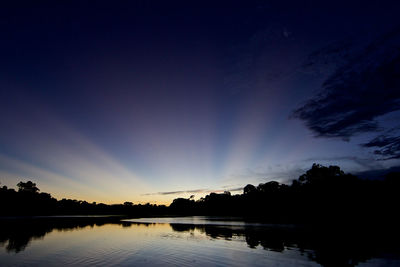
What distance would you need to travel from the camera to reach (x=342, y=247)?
26.6 metres

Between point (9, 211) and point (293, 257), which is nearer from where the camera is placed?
point (293, 257)

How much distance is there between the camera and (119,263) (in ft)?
66.2

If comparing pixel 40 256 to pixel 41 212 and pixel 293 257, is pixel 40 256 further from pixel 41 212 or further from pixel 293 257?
pixel 41 212

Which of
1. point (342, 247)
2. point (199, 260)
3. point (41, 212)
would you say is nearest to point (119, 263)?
point (199, 260)

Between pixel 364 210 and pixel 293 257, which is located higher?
pixel 364 210

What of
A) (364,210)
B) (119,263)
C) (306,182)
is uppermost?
(306,182)

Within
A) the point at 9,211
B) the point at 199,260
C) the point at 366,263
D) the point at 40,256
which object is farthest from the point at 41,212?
the point at 366,263

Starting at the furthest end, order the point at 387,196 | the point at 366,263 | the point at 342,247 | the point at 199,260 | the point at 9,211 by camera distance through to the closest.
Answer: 1. the point at 9,211
2. the point at 387,196
3. the point at 342,247
4. the point at 199,260
5. the point at 366,263

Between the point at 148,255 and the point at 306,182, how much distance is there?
12640 cm

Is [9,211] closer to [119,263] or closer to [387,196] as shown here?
[119,263]

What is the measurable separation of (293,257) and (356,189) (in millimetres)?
79261

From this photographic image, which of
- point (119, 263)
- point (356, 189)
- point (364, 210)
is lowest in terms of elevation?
point (119, 263)

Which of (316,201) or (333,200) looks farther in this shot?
(316,201)

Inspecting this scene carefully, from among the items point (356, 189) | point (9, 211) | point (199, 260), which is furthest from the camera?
point (9, 211)
